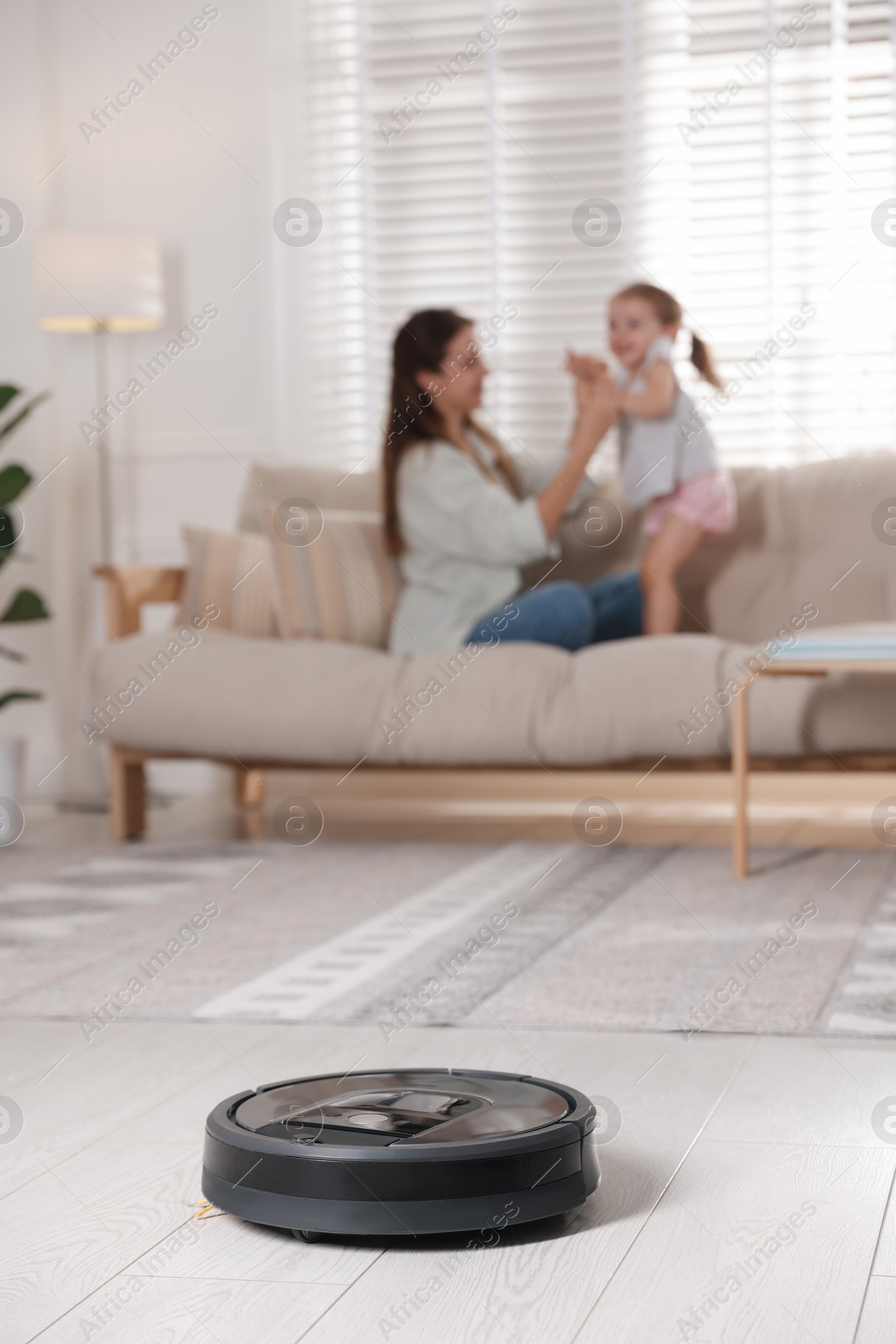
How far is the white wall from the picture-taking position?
400cm

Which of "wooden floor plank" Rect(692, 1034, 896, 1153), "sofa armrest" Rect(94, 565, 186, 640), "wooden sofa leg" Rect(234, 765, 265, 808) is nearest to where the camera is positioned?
"wooden floor plank" Rect(692, 1034, 896, 1153)

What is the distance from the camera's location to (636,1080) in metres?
1.50

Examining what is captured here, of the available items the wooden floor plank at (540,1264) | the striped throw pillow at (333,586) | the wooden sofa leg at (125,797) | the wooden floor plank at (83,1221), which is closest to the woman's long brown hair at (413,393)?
the striped throw pillow at (333,586)

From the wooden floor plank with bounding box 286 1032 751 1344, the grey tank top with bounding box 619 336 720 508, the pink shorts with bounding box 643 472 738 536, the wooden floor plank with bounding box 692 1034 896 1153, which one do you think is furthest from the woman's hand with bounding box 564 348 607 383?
the wooden floor plank with bounding box 286 1032 751 1344

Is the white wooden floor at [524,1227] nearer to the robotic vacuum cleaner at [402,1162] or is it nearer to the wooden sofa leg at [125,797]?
the robotic vacuum cleaner at [402,1162]

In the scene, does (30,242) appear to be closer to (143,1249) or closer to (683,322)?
(683,322)

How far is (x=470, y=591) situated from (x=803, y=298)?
1204 millimetres

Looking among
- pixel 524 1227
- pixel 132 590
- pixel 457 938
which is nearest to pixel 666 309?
pixel 132 590

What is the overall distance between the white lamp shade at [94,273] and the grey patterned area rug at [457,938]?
1357mm

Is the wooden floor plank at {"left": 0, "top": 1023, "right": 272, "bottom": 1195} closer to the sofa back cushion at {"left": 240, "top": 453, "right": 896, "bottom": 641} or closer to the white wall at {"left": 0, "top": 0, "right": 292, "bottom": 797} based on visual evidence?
the sofa back cushion at {"left": 240, "top": 453, "right": 896, "bottom": 641}

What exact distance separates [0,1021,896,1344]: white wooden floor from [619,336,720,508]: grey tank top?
1.73 meters

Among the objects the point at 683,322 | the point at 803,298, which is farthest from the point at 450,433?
the point at 803,298

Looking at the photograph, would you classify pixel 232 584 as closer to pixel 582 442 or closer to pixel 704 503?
pixel 582 442

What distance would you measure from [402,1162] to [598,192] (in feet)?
10.6
